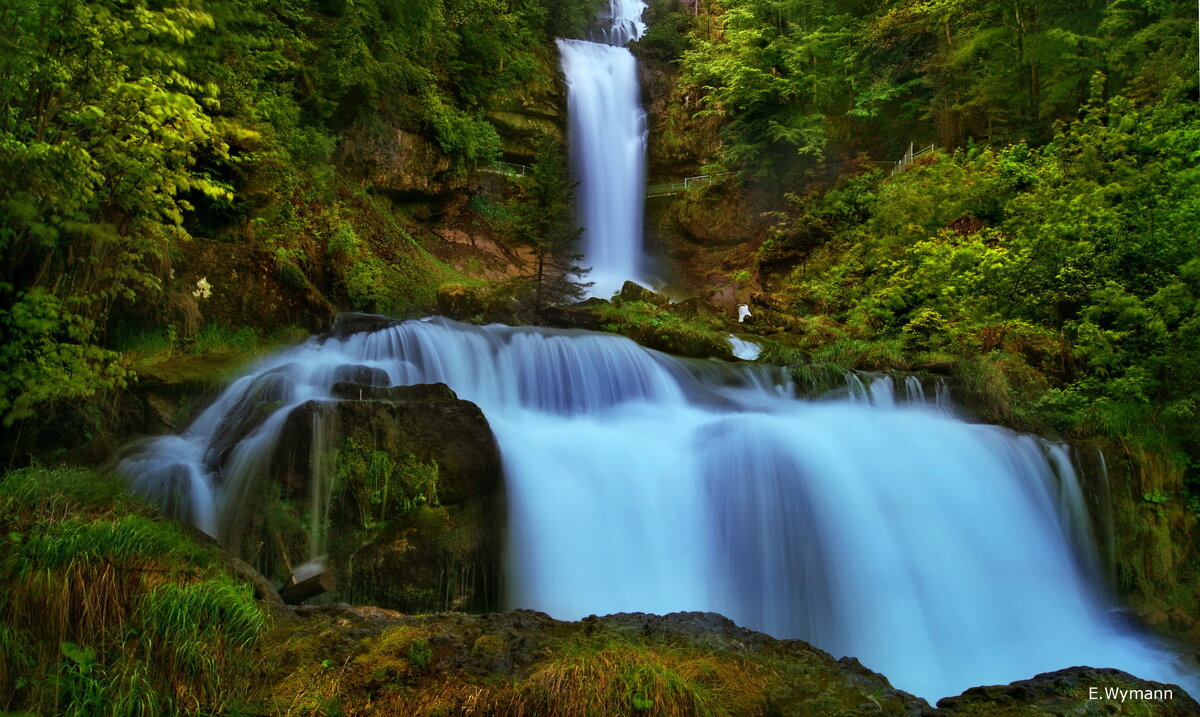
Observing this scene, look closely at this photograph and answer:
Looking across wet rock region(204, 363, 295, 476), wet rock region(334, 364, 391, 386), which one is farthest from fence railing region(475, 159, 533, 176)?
wet rock region(204, 363, 295, 476)

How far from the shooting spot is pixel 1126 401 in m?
8.68

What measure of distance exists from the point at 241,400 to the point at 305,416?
1.55 metres

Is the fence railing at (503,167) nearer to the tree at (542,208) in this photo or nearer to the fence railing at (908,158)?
the tree at (542,208)

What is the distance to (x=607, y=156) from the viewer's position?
1043 inches

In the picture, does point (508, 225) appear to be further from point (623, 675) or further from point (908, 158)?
point (623, 675)

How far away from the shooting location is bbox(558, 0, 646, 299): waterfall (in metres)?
25.2

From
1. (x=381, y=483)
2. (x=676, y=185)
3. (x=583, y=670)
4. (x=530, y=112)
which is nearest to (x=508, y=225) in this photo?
(x=530, y=112)

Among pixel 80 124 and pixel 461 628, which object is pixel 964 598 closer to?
pixel 461 628

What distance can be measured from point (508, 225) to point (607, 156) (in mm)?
6459

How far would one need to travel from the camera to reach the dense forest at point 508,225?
3779mm

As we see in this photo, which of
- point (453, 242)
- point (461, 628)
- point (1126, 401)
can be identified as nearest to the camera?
point (461, 628)

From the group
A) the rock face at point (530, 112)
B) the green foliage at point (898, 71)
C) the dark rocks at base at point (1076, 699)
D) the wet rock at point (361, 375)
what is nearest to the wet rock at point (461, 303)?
the wet rock at point (361, 375)

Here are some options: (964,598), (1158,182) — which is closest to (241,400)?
(964,598)

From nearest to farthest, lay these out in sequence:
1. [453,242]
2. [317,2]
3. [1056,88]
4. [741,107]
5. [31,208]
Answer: [31,208] < [317,2] < [1056,88] < [453,242] < [741,107]
